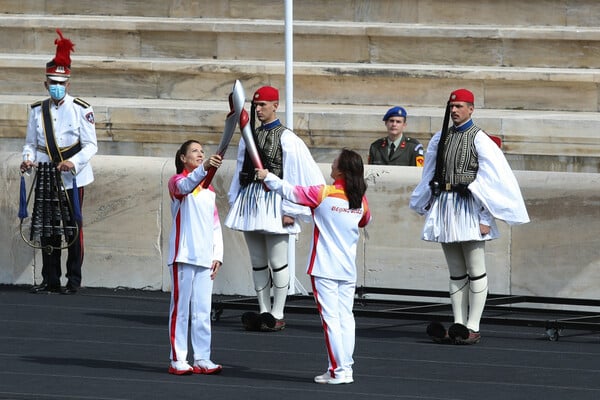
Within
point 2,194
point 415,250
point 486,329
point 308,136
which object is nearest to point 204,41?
point 308,136

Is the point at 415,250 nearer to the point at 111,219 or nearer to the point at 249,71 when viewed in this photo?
the point at 111,219

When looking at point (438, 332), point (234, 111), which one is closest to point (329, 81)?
point (438, 332)

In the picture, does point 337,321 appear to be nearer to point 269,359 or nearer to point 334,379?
point 334,379

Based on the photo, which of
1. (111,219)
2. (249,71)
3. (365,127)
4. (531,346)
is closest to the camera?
(531,346)

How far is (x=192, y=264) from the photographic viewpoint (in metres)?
9.83

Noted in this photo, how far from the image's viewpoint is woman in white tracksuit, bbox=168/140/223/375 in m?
9.80

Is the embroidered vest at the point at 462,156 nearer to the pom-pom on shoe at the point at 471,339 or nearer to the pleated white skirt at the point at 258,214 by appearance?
the pom-pom on shoe at the point at 471,339

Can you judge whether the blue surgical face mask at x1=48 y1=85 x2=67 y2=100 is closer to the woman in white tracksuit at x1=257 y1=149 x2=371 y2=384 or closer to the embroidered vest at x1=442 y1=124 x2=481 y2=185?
the embroidered vest at x1=442 y1=124 x2=481 y2=185

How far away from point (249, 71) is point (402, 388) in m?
7.87

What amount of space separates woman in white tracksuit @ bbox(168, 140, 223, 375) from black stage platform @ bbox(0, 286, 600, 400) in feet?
0.52

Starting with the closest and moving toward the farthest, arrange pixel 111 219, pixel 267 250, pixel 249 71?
pixel 267 250, pixel 111 219, pixel 249 71

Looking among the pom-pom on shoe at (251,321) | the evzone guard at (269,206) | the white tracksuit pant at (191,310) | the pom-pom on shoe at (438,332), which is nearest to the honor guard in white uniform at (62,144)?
the evzone guard at (269,206)

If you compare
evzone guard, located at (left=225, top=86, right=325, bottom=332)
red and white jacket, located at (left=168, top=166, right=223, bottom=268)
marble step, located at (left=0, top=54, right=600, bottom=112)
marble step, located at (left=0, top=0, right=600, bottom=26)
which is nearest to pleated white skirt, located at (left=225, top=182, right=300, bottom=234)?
evzone guard, located at (left=225, top=86, right=325, bottom=332)

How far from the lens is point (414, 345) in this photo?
11133 mm
